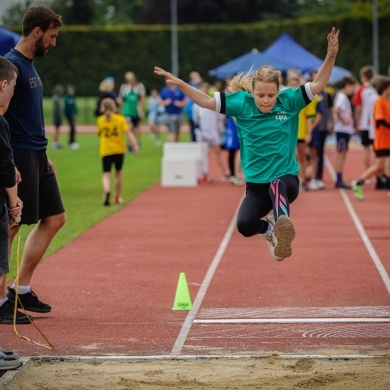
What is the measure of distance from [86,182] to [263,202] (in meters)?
14.8

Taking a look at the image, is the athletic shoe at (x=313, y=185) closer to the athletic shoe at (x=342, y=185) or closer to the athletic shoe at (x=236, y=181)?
the athletic shoe at (x=342, y=185)

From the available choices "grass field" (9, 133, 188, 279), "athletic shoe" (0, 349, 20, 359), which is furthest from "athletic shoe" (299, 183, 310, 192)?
"athletic shoe" (0, 349, 20, 359)

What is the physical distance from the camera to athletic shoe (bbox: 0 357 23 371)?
6.84 metres

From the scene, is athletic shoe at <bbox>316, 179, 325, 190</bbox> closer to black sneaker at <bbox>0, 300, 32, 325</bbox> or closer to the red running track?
the red running track

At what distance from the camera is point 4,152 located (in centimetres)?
701

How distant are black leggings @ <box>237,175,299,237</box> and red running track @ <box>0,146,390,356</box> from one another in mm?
752

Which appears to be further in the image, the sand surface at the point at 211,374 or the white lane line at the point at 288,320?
the white lane line at the point at 288,320

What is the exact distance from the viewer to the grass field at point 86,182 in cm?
1527

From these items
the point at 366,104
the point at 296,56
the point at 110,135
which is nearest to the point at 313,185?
the point at 366,104

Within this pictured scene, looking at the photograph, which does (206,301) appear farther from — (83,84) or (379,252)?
(83,84)

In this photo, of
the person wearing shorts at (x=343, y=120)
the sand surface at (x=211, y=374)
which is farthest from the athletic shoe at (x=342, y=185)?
the sand surface at (x=211, y=374)

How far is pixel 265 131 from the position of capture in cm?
858

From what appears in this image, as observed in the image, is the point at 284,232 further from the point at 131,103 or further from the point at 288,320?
the point at 131,103

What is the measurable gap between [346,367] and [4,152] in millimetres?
2651
